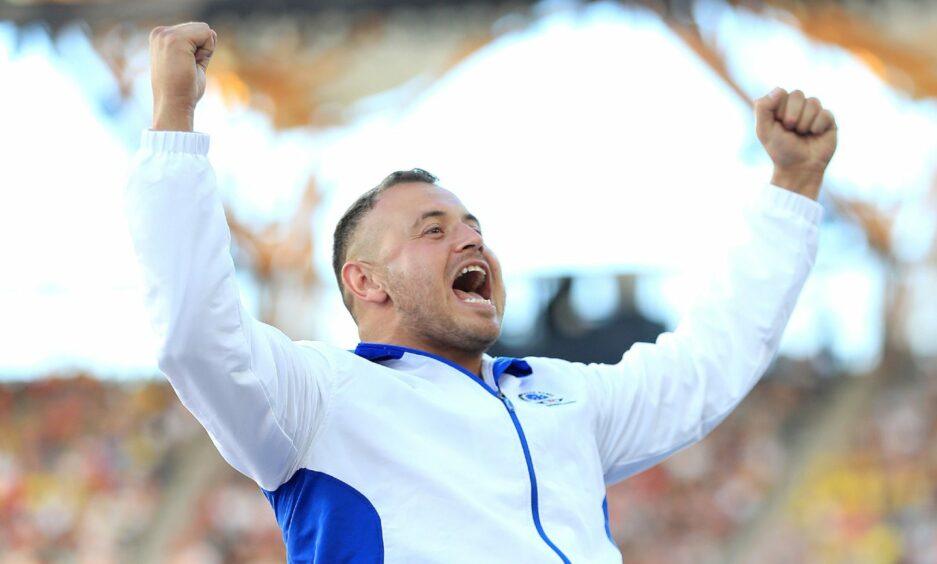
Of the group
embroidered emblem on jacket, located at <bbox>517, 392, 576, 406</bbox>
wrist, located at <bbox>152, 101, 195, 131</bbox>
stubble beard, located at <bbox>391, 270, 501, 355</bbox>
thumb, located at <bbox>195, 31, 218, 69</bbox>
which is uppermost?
thumb, located at <bbox>195, 31, 218, 69</bbox>

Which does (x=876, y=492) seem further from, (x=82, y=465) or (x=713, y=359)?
(x=713, y=359)

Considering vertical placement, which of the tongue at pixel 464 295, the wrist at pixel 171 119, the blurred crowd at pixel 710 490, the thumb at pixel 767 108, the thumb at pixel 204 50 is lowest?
the blurred crowd at pixel 710 490

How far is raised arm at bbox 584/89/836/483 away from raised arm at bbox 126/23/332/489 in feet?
2.42

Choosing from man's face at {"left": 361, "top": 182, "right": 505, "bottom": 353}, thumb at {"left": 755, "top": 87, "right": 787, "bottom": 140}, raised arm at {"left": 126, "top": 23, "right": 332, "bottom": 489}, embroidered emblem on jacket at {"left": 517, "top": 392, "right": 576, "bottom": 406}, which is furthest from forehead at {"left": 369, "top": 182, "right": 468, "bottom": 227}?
thumb at {"left": 755, "top": 87, "right": 787, "bottom": 140}

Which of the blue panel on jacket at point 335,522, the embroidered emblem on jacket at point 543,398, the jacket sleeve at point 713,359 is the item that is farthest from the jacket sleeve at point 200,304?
the jacket sleeve at point 713,359

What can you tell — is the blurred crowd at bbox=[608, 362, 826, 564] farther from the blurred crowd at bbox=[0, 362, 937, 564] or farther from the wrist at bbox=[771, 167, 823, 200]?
the wrist at bbox=[771, 167, 823, 200]

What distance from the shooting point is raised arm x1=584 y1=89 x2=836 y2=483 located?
2574mm

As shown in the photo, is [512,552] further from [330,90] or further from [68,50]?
[330,90]

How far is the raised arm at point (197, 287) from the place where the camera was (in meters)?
1.90

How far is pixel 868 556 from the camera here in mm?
9883

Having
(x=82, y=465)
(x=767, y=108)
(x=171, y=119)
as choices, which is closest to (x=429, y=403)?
(x=171, y=119)

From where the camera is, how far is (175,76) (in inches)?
78.8

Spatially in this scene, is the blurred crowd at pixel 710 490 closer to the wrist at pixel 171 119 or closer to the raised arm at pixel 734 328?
the raised arm at pixel 734 328

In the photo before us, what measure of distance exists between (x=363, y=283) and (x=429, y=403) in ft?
1.14
